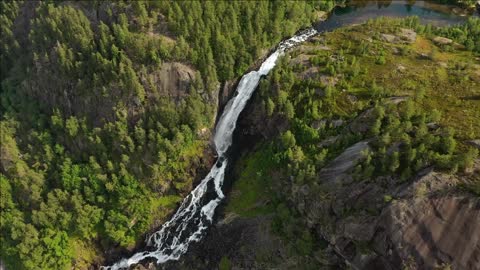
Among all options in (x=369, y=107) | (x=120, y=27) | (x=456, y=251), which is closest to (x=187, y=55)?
(x=120, y=27)

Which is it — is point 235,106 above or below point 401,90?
below

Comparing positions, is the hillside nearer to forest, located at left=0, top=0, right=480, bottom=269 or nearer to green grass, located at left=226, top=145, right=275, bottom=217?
green grass, located at left=226, top=145, right=275, bottom=217

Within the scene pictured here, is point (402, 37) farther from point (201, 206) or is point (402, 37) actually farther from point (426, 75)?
point (201, 206)

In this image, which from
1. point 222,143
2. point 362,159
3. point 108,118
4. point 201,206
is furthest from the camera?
point 222,143

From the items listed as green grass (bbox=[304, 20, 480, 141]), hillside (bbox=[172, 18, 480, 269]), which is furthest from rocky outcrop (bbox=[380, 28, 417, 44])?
green grass (bbox=[304, 20, 480, 141])

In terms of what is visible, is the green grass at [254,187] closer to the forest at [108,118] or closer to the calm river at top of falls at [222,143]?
the calm river at top of falls at [222,143]

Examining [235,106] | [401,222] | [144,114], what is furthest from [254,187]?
[401,222]
